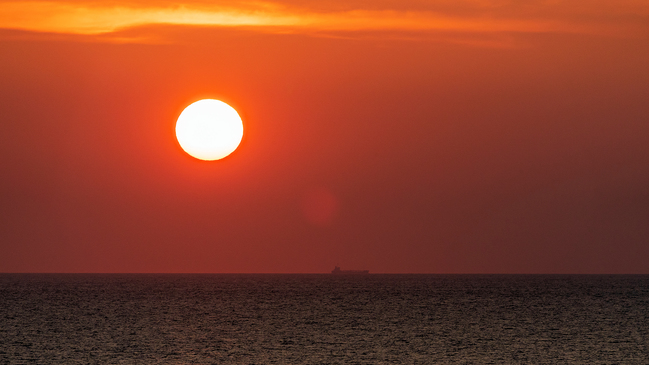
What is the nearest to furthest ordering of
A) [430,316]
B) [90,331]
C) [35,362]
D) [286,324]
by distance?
[35,362] < [90,331] < [286,324] < [430,316]

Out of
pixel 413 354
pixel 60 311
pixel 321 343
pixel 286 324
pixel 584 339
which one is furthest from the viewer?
pixel 60 311

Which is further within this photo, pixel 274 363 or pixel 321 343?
pixel 321 343

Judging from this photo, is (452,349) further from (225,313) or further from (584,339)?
(225,313)

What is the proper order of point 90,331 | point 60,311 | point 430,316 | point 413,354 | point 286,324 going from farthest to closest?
point 60,311 < point 430,316 < point 286,324 < point 90,331 < point 413,354

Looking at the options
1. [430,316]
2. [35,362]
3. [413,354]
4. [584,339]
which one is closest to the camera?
[35,362]

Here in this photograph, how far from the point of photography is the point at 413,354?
64000 millimetres

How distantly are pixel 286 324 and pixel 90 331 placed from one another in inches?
916

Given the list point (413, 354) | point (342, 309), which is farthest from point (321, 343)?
point (342, 309)

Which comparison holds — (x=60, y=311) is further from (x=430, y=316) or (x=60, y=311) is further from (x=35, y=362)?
(x=35, y=362)

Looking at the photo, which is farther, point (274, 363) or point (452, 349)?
point (452, 349)

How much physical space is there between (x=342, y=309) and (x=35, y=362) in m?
73.8

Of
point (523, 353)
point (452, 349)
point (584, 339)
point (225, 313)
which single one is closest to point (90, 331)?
point (225, 313)

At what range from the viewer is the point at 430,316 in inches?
4343

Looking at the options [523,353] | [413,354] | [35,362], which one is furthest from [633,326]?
[35,362]
